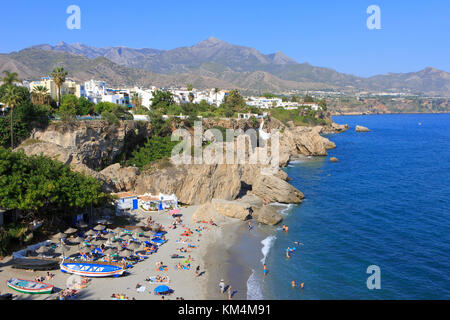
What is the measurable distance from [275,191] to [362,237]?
12153mm

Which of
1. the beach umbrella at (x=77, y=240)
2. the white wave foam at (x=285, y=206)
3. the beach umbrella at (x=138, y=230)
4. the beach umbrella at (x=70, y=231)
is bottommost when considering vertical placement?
the white wave foam at (x=285, y=206)

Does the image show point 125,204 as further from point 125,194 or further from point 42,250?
point 42,250

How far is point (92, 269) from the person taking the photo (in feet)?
72.7

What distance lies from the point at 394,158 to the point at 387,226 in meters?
44.1

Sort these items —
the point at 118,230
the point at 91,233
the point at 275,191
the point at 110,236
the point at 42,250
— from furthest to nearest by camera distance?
1. the point at 275,191
2. the point at 118,230
3. the point at 91,233
4. the point at 110,236
5. the point at 42,250

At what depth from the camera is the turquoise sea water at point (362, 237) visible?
74.6 ft

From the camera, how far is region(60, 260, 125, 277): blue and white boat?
22.0 metres

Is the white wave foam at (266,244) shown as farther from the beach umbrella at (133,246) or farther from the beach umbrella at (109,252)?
the beach umbrella at (109,252)

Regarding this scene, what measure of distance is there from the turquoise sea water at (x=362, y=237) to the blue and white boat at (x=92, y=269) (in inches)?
330

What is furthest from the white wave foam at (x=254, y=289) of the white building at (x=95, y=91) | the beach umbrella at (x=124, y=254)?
the white building at (x=95, y=91)

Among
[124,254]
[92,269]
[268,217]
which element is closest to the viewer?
[92,269]

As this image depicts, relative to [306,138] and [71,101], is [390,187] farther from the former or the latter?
[71,101]

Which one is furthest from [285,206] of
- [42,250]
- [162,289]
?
[42,250]

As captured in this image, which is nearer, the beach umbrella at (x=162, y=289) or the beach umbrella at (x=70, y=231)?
the beach umbrella at (x=162, y=289)
